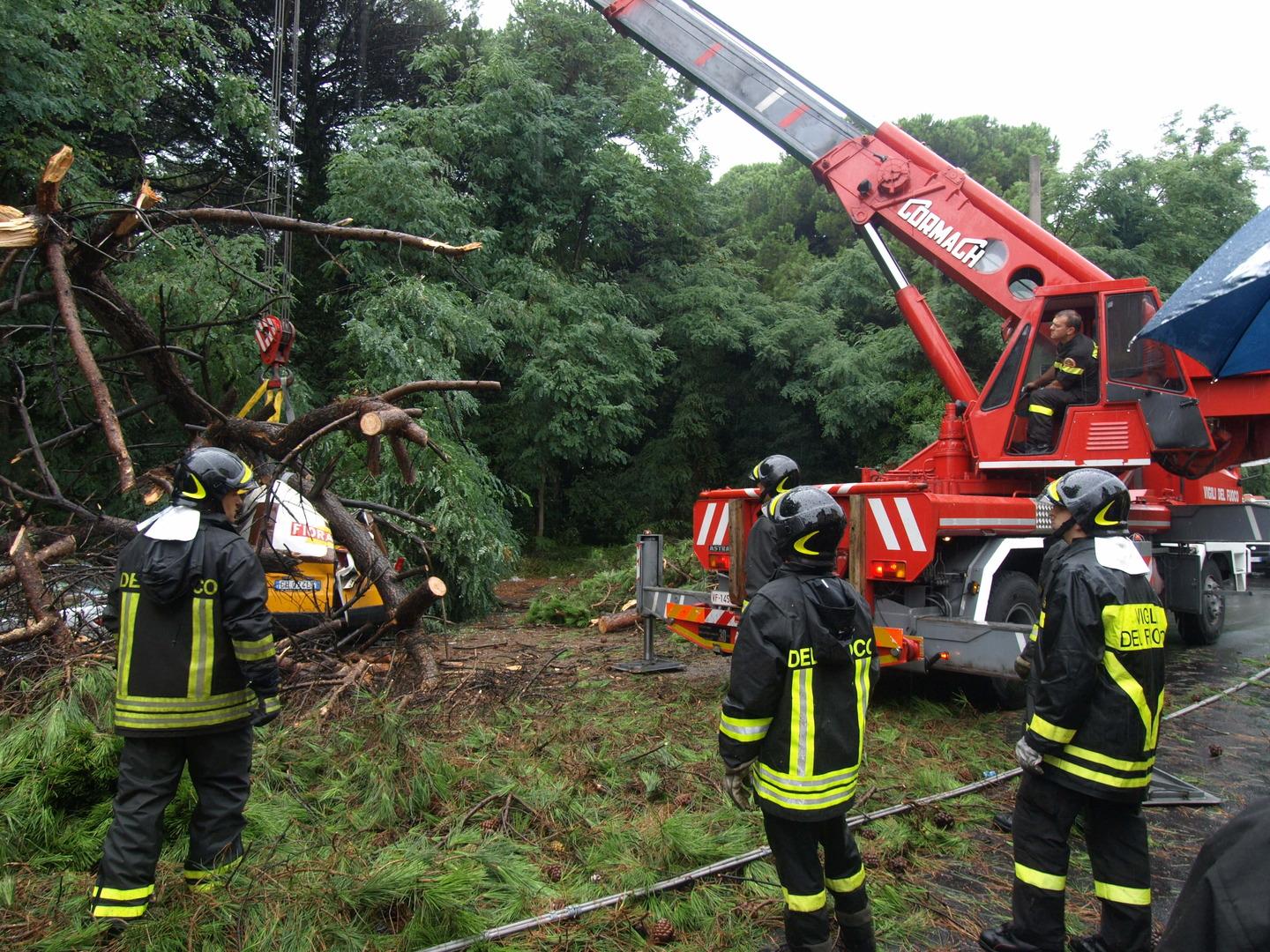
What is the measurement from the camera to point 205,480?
130 inches

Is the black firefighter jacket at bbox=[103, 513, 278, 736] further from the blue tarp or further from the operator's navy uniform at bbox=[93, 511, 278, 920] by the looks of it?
the blue tarp

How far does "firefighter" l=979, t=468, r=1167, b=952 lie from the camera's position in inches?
112

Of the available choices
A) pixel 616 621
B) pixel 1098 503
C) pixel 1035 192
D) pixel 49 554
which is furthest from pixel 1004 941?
pixel 1035 192

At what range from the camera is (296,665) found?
17.8 feet

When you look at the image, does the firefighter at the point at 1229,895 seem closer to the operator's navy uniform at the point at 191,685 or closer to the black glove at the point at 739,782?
the black glove at the point at 739,782

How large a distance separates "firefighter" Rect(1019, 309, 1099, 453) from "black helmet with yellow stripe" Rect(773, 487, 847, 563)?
4375 mm

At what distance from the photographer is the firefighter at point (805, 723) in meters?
2.69

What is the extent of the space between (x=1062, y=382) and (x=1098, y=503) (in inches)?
156

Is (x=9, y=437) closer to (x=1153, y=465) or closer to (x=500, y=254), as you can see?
(x=500, y=254)

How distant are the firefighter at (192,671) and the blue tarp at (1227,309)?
3.13m

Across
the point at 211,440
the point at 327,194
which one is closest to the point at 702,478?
the point at 327,194

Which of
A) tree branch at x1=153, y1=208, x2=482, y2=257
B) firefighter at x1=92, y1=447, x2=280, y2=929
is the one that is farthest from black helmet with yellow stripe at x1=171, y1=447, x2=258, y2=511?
tree branch at x1=153, y1=208, x2=482, y2=257

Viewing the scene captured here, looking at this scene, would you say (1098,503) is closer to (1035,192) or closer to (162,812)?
(162,812)

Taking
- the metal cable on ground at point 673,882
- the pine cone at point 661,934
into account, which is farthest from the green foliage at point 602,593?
the pine cone at point 661,934
